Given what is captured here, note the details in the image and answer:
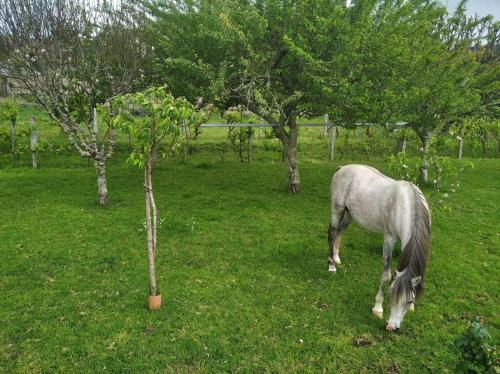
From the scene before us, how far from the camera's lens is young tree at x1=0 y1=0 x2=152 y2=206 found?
8.96 meters

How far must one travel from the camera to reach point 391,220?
609 cm

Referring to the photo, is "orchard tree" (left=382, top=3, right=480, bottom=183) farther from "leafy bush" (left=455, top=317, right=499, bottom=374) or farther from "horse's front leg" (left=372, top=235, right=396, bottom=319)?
"leafy bush" (left=455, top=317, right=499, bottom=374)

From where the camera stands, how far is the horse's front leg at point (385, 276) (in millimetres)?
6066

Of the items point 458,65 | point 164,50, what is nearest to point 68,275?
point 164,50

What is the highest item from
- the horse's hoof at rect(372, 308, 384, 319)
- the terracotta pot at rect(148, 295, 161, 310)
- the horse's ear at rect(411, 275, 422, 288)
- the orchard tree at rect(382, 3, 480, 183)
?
the orchard tree at rect(382, 3, 480, 183)

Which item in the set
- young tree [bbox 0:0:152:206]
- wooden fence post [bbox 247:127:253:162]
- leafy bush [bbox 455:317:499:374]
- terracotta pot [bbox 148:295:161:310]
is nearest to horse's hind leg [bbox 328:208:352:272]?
terracotta pot [bbox 148:295:161:310]

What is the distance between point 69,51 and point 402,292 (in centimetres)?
878

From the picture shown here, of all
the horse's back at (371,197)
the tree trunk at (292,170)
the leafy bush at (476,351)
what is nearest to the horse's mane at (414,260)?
the horse's back at (371,197)

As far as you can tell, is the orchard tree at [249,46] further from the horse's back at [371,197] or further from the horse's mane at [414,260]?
the horse's mane at [414,260]

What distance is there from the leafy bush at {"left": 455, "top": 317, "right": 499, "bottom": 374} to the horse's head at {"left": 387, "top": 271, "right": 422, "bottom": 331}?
107cm

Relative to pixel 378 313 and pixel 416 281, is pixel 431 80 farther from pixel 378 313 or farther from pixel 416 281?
pixel 416 281

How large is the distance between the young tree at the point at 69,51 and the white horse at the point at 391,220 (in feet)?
19.8

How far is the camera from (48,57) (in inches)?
363

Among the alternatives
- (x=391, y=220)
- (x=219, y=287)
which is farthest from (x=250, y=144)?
(x=391, y=220)
